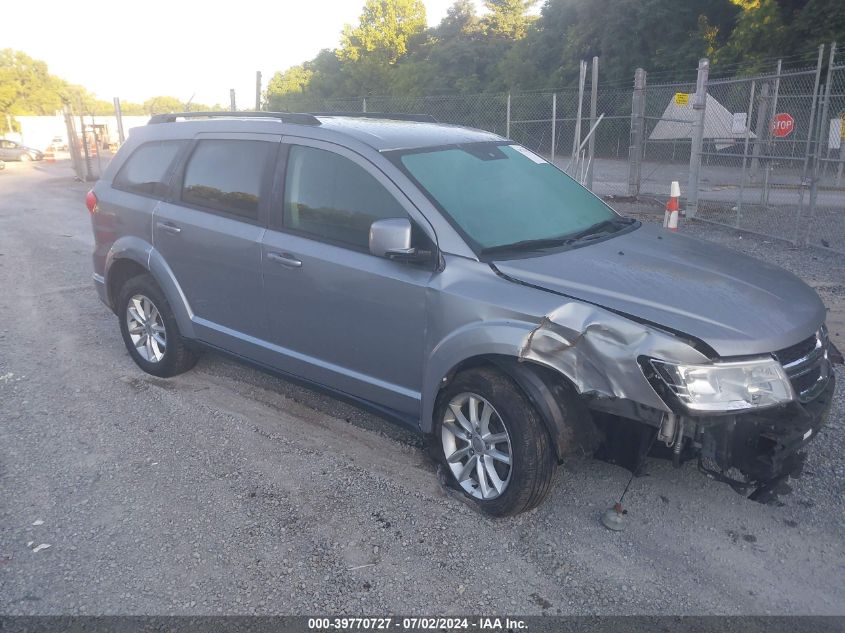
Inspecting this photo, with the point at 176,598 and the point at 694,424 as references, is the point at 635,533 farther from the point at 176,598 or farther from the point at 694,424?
the point at 176,598

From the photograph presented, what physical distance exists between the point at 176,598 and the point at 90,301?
5.55 m

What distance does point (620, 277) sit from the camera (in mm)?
3461

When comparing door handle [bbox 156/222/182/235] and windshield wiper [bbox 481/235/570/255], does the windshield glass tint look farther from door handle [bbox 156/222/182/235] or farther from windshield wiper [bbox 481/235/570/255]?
door handle [bbox 156/222/182/235]

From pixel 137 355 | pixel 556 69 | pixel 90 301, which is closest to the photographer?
pixel 137 355

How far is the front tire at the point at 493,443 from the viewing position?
3.35 m

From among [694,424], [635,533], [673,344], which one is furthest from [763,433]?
[635,533]


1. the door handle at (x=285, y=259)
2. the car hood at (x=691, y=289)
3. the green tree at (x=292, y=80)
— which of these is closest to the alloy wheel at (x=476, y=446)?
the car hood at (x=691, y=289)

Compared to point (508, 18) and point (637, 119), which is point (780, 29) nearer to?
point (637, 119)

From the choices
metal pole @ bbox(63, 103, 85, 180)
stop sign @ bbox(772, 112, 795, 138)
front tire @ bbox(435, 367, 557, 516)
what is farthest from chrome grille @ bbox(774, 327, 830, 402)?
metal pole @ bbox(63, 103, 85, 180)

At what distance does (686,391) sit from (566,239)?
4.25ft

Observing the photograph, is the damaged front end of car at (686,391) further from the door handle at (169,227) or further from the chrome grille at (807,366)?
the door handle at (169,227)

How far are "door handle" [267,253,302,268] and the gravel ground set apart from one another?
1.10 meters

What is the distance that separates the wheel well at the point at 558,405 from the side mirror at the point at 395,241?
71 centimetres

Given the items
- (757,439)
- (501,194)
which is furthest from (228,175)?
(757,439)
